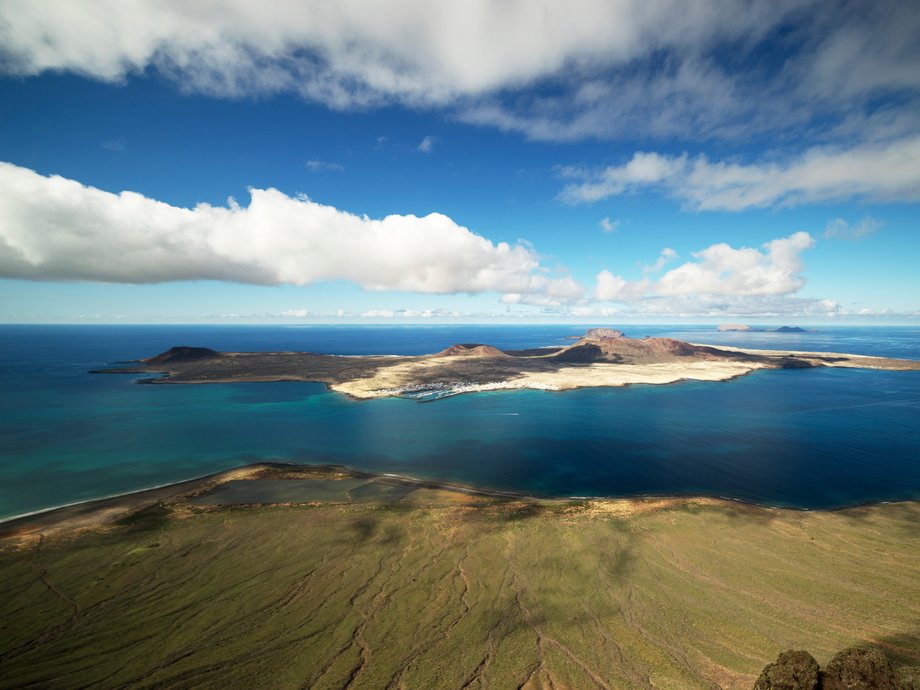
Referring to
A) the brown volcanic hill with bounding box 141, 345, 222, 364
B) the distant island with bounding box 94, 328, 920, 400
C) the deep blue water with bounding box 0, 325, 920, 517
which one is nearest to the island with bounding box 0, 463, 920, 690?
the deep blue water with bounding box 0, 325, 920, 517

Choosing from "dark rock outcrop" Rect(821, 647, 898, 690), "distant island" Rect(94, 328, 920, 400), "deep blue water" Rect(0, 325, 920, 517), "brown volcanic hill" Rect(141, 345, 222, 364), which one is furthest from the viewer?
"brown volcanic hill" Rect(141, 345, 222, 364)

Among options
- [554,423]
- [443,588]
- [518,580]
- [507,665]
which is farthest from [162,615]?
[554,423]

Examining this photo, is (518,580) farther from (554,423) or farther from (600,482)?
(554,423)

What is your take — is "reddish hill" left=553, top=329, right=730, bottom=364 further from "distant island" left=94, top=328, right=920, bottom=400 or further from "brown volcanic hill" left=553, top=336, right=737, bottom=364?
"distant island" left=94, top=328, right=920, bottom=400

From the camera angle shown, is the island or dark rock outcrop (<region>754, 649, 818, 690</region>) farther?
the island

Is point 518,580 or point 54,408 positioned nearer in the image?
point 518,580

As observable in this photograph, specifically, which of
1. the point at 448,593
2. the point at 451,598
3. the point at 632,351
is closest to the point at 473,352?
the point at 632,351
